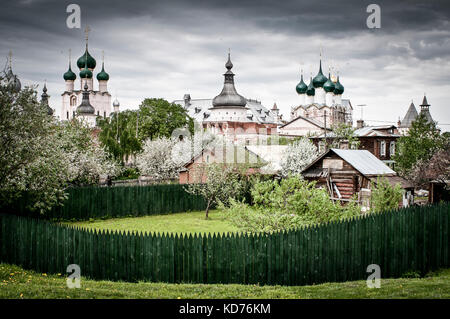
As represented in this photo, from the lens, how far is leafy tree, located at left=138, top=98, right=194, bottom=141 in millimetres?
67125

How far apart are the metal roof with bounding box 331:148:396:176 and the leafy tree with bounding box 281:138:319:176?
24.7ft

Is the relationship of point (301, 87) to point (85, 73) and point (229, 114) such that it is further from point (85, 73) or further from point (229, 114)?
point (85, 73)

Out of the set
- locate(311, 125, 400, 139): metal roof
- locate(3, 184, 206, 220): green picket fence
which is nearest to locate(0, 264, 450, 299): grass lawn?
locate(3, 184, 206, 220): green picket fence

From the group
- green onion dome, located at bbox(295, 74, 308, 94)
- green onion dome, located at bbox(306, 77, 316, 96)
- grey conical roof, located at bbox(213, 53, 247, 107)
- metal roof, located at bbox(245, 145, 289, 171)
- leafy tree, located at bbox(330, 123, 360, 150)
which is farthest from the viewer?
green onion dome, located at bbox(295, 74, 308, 94)

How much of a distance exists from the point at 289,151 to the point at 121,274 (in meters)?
25.9

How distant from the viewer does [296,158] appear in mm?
38625

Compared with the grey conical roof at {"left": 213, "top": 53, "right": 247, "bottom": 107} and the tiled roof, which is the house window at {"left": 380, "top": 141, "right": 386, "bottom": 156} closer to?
the grey conical roof at {"left": 213, "top": 53, "right": 247, "bottom": 107}

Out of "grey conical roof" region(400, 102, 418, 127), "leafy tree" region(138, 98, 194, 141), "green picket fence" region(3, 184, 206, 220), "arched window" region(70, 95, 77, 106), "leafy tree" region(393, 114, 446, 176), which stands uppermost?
"arched window" region(70, 95, 77, 106)

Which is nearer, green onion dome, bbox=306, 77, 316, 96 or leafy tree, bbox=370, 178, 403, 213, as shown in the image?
leafy tree, bbox=370, 178, 403, 213

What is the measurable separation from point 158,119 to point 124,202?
36.4m

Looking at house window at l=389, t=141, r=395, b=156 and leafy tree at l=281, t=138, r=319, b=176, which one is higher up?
house window at l=389, t=141, r=395, b=156

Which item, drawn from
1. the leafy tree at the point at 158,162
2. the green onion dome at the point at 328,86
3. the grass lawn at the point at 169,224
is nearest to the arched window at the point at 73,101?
the green onion dome at the point at 328,86
